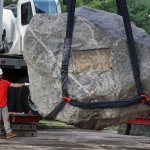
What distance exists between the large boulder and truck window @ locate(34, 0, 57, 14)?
35.2 ft

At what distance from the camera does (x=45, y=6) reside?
1802 centimetres

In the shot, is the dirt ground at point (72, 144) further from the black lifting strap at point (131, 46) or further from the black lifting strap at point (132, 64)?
the black lifting strap at point (131, 46)

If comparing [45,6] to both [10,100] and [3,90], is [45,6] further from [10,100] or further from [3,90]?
[3,90]

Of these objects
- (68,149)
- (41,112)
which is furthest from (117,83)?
(68,149)

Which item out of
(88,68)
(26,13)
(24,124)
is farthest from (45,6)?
(88,68)

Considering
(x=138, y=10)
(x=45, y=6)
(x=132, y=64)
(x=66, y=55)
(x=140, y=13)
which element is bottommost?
(x=140, y=13)

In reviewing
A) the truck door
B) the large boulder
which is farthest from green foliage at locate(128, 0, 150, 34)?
the large boulder

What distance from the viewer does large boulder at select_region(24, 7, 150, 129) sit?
661cm

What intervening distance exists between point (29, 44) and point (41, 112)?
812mm

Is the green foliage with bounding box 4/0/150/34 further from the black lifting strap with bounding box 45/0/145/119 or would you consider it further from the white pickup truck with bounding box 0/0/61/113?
the black lifting strap with bounding box 45/0/145/119

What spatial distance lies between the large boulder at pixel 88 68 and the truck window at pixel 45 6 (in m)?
10.7

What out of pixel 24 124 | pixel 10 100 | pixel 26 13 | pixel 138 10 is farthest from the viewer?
pixel 138 10

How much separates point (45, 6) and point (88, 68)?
37.8 ft

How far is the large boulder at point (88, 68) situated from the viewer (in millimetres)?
6609
